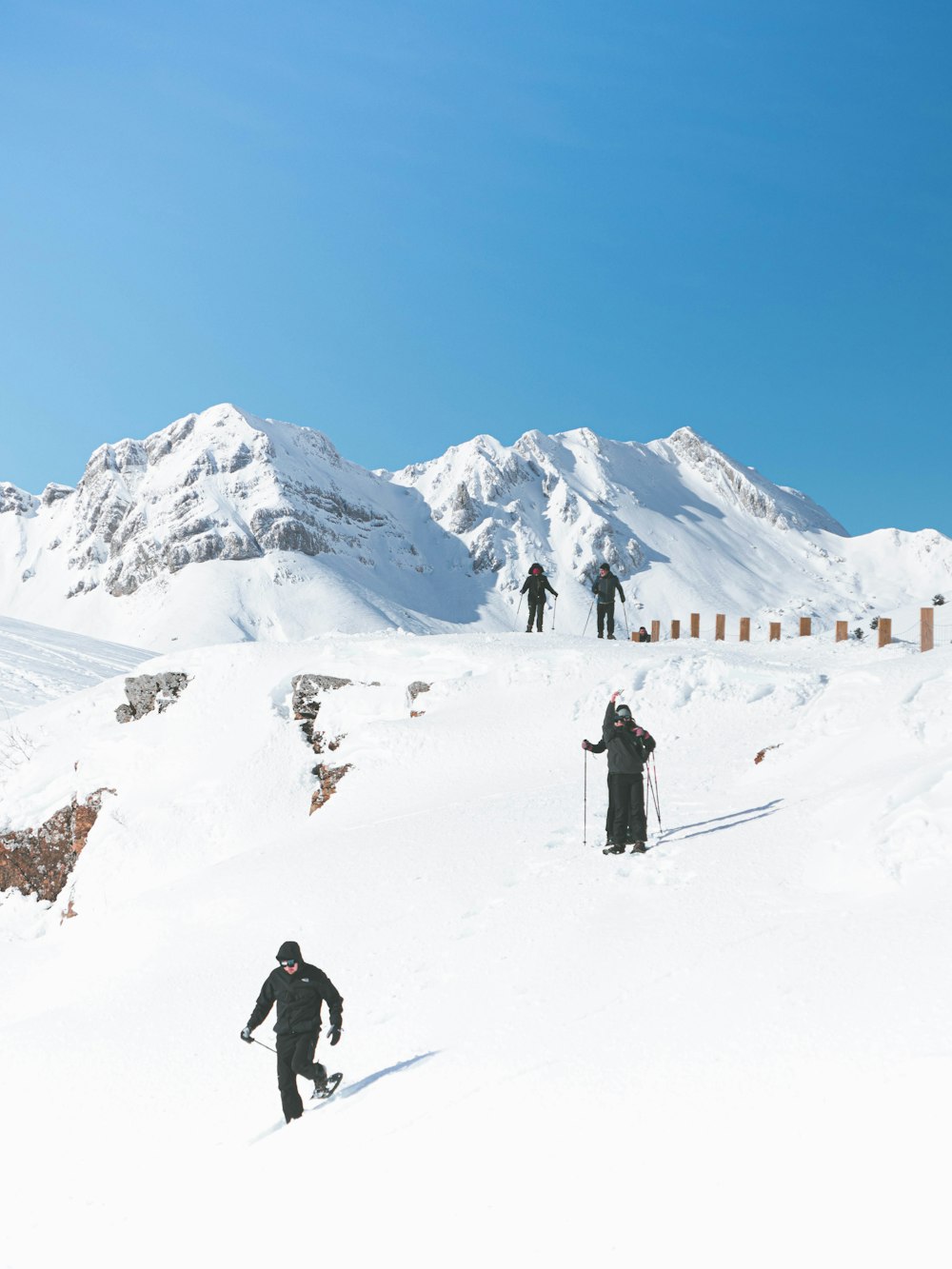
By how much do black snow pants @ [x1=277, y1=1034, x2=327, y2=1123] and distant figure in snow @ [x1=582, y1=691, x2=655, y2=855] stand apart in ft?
14.2

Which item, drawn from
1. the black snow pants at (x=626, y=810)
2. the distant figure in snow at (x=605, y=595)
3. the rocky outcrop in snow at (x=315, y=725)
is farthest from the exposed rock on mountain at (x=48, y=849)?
the distant figure in snow at (x=605, y=595)

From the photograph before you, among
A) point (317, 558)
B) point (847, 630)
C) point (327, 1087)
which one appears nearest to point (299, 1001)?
point (327, 1087)

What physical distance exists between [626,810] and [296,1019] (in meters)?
4.57

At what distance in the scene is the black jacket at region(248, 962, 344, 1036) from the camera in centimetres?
631

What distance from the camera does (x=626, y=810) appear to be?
9664mm

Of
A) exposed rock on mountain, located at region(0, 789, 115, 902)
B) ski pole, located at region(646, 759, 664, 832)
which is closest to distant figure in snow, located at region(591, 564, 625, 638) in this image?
ski pole, located at region(646, 759, 664, 832)

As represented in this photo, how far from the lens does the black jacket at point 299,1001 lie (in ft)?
20.7

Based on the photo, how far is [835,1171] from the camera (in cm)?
413

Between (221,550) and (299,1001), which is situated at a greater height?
(221,550)

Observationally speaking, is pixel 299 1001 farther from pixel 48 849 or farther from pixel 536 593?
pixel 536 593

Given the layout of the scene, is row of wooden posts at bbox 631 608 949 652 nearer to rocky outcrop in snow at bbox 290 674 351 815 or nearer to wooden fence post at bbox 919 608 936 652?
wooden fence post at bbox 919 608 936 652

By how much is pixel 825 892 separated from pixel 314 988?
4460 millimetres

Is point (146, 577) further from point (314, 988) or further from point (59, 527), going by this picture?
point (314, 988)

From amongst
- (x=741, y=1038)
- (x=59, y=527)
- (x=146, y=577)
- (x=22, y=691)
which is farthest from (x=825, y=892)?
(x=59, y=527)
